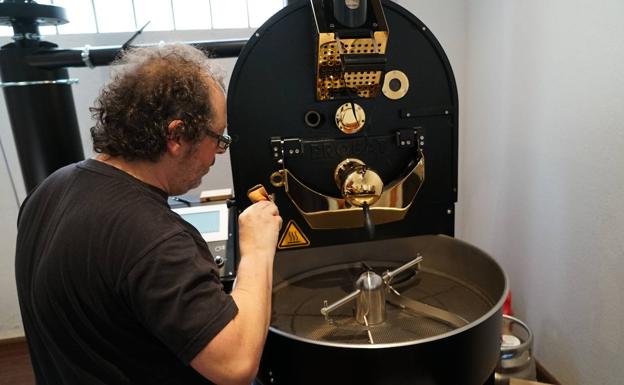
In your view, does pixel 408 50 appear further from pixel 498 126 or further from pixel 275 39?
pixel 498 126

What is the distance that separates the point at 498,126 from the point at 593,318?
2.57ft

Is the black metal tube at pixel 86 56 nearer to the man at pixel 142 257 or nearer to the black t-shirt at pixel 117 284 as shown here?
the man at pixel 142 257

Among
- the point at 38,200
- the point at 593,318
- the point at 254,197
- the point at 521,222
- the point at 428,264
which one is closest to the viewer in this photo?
the point at 38,200

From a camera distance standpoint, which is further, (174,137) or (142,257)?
(174,137)

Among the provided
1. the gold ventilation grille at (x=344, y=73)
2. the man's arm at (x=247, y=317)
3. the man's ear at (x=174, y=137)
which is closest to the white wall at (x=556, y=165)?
the gold ventilation grille at (x=344, y=73)

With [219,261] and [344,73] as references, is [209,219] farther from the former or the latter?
[344,73]

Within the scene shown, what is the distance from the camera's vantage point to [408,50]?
92 centimetres

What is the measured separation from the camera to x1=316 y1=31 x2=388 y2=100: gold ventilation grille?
2.70 feet

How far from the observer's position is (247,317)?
65 cm

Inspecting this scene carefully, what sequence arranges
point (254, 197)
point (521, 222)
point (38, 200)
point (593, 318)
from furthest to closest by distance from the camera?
point (521, 222) → point (593, 318) → point (254, 197) → point (38, 200)

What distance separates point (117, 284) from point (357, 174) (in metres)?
0.49

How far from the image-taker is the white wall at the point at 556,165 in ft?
4.06

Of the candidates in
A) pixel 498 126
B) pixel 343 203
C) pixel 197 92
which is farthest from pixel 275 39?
pixel 498 126

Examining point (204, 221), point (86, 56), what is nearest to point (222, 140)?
point (204, 221)
